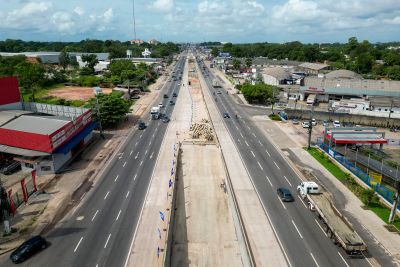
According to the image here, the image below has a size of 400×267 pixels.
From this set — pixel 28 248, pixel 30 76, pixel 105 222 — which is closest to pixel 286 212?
pixel 105 222

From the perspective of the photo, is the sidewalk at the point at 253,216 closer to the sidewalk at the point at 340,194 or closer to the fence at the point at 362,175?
the sidewalk at the point at 340,194

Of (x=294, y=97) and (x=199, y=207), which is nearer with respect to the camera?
(x=199, y=207)

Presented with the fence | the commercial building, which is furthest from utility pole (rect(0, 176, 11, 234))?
the fence

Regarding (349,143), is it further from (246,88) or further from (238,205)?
(246,88)

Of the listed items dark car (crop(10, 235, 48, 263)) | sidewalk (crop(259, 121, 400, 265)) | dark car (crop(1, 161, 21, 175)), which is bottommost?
sidewalk (crop(259, 121, 400, 265))

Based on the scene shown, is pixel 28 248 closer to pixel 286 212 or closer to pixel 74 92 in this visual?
pixel 286 212

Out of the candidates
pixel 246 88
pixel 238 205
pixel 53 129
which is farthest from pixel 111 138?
pixel 246 88

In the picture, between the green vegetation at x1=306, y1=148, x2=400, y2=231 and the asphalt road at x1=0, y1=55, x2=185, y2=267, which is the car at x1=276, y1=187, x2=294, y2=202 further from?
the asphalt road at x1=0, y1=55, x2=185, y2=267
